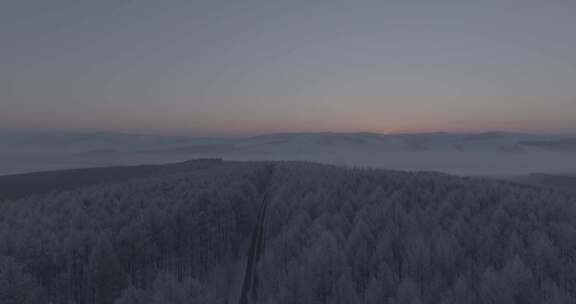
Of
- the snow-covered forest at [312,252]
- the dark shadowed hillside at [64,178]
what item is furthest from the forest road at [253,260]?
the dark shadowed hillside at [64,178]

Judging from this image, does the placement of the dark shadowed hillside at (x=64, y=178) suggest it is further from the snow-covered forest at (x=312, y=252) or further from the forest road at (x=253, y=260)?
the snow-covered forest at (x=312, y=252)

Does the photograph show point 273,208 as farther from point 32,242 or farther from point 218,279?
point 32,242

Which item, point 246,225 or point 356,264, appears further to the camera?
point 246,225

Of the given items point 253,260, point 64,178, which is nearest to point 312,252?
point 253,260

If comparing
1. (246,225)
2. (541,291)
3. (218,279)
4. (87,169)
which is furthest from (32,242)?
(87,169)

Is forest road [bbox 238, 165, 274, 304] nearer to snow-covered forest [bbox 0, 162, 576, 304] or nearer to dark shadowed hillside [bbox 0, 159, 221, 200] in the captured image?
snow-covered forest [bbox 0, 162, 576, 304]

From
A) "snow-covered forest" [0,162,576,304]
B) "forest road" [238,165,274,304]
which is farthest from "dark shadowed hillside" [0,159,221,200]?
"snow-covered forest" [0,162,576,304]

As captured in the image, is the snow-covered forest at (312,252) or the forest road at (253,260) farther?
the forest road at (253,260)

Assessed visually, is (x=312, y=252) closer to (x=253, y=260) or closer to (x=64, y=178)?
(x=253, y=260)
